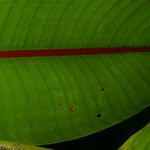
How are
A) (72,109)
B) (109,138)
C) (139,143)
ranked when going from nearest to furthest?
(139,143), (72,109), (109,138)

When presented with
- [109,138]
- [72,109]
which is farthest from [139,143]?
[109,138]

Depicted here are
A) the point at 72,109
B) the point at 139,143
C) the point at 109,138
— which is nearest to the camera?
the point at 139,143

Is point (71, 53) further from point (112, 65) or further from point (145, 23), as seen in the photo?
point (145, 23)

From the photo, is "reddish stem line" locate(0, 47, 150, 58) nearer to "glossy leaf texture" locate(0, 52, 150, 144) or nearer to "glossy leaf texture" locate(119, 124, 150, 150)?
"glossy leaf texture" locate(0, 52, 150, 144)

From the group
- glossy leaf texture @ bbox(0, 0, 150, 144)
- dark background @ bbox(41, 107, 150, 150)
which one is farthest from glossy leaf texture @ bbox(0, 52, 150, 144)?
dark background @ bbox(41, 107, 150, 150)

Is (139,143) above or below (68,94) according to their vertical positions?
below

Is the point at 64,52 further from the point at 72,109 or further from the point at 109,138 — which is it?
the point at 109,138
